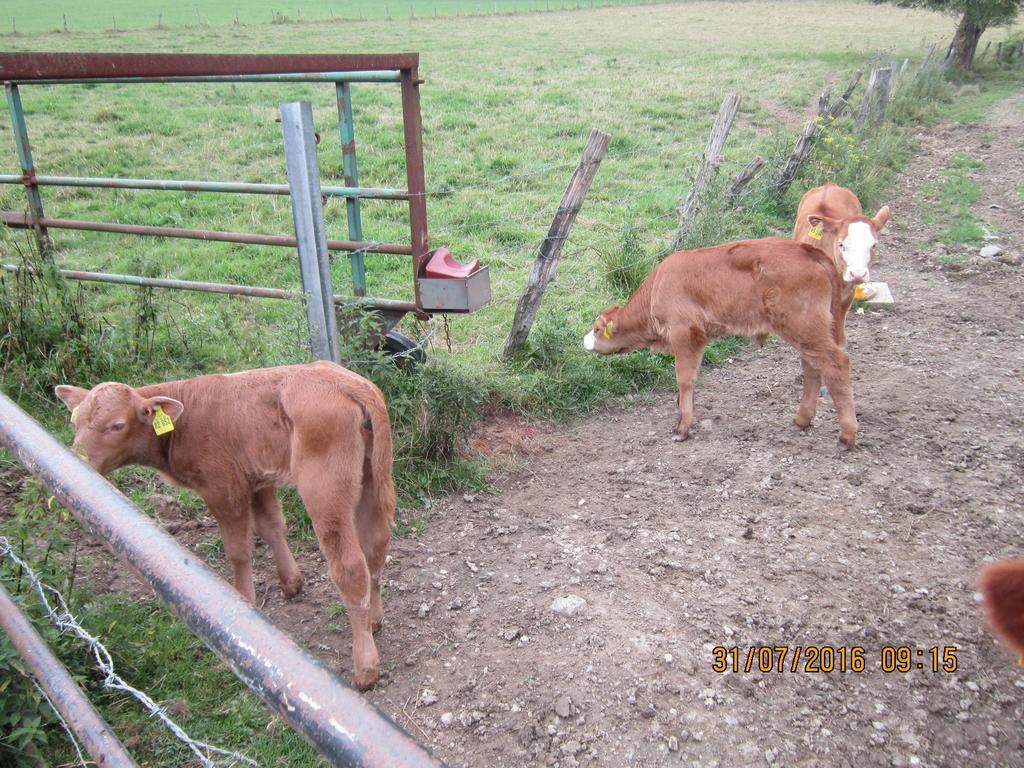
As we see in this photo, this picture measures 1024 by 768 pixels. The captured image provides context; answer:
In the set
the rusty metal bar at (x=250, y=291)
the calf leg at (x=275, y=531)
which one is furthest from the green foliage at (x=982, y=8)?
the calf leg at (x=275, y=531)

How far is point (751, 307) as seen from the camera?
222 inches

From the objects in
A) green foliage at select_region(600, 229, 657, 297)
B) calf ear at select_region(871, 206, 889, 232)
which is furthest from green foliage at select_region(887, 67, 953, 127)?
calf ear at select_region(871, 206, 889, 232)

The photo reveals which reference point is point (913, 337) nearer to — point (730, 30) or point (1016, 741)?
→ point (1016, 741)

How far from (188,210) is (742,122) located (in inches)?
456

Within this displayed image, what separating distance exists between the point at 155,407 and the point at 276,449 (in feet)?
1.88

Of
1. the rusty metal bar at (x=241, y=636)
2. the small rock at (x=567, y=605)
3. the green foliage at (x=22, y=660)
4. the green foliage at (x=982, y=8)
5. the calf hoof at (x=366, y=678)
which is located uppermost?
the green foliage at (x=982, y=8)

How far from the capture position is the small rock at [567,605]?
3853 millimetres

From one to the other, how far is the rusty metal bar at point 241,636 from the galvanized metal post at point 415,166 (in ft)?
11.1

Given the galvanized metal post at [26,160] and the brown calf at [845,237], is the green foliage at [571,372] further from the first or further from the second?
the galvanized metal post at [26,160]

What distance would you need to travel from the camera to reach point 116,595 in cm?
381

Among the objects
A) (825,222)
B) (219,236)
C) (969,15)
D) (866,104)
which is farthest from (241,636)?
(969,15)

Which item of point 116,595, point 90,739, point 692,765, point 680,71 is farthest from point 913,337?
point 680,71

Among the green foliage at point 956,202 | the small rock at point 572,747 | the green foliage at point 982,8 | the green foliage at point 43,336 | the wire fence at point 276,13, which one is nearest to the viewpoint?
the small rock at point 572,747

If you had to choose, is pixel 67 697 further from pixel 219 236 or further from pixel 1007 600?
pixel 219 236
